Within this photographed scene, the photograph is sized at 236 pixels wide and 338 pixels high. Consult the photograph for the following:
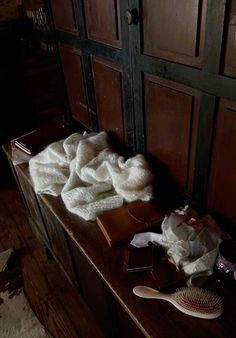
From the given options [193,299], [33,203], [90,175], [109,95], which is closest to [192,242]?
[193,299]

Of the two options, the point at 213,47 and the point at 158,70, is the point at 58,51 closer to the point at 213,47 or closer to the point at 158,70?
the point at 158,70

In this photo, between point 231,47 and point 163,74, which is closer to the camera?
point 231,47

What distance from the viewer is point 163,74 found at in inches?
34.2

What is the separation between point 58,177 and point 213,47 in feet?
2.48

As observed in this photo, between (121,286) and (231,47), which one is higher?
(231,47)

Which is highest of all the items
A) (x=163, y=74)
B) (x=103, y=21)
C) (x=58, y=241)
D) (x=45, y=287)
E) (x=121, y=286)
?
(x=103, y=21)

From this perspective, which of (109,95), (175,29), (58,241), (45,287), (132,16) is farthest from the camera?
(45,287)

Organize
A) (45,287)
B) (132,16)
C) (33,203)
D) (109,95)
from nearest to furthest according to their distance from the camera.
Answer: (132,16) → (109,95) → (33,203) → (45,287)

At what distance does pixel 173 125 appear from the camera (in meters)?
0.92

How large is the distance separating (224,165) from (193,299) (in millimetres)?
364

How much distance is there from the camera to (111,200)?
1027mm

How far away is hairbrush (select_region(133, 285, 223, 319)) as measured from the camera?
71 centimetres

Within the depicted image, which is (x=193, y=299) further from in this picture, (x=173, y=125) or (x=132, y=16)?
(x=132, y=16)

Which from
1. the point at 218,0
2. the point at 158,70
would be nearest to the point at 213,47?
the point at 218,0
